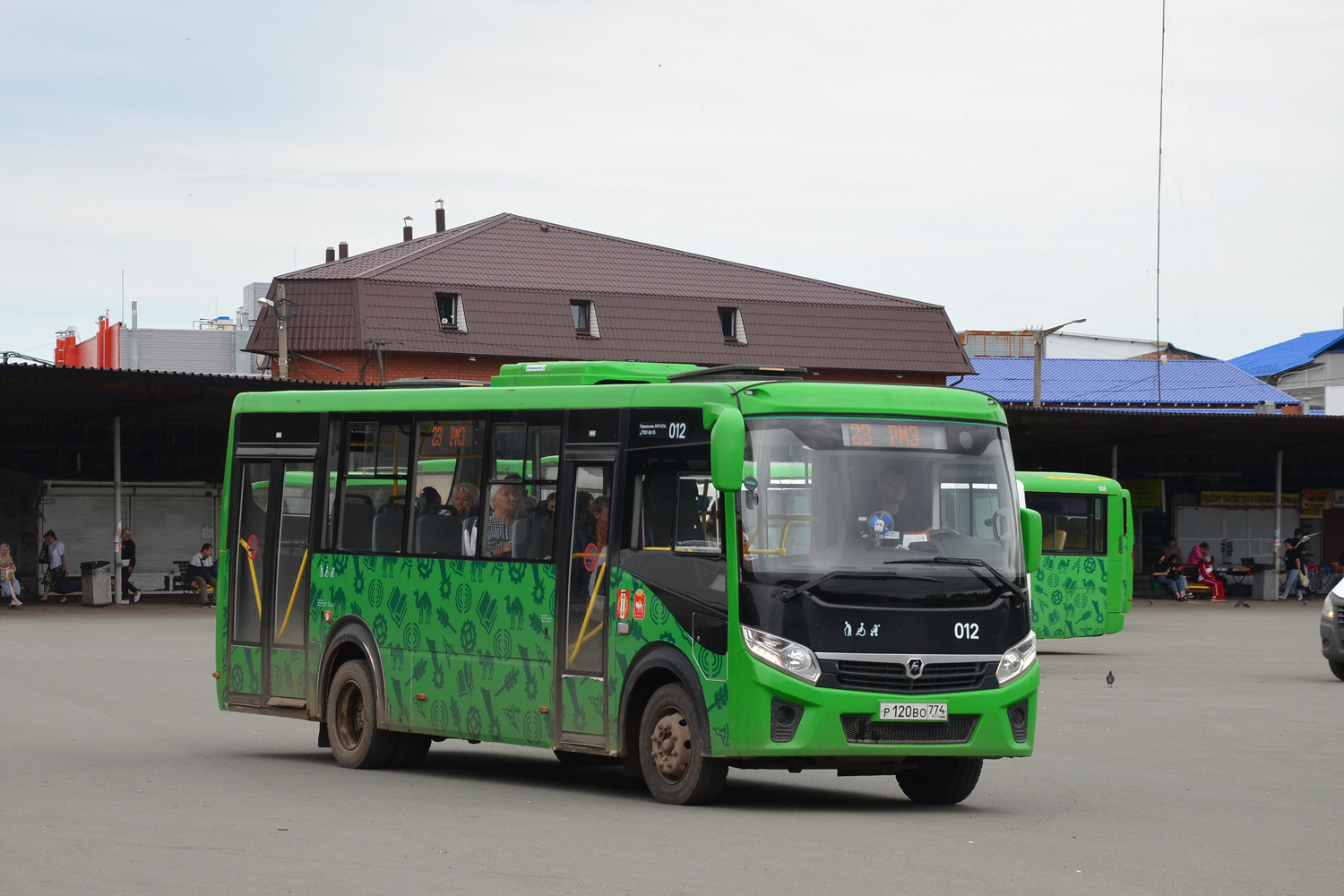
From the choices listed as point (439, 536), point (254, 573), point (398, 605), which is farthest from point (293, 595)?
point (439, 536)

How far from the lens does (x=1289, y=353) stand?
9069 cm

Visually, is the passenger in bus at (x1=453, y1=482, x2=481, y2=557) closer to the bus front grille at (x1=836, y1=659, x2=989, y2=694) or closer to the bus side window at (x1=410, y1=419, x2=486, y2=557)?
the bus side window at (x1=410, y1=419, x2=486, y2=557)

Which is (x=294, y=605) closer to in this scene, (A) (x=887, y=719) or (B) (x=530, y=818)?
(B) (x=530, y=818)

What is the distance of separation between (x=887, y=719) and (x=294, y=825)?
11.5 feet

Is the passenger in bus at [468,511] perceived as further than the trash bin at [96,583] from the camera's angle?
No

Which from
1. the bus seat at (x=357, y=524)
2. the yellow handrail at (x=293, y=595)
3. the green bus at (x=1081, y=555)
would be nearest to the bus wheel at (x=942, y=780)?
the bus seat at (x=357, y=524)

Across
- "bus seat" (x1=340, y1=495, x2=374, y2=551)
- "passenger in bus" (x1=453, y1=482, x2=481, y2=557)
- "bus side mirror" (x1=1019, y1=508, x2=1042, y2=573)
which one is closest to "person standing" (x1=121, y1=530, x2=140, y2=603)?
"bus seat" (x1=340, y1=495, x2=374, y2=551)

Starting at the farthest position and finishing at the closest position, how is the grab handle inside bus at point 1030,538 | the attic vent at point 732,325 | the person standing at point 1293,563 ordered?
the attic vent at point 732,325 < the person standing at point 1293,563 < the grab handle inside bus at point 1030,538

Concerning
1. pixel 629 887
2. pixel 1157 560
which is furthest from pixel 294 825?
pixel 1157 560

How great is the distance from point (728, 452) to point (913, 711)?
1930mm

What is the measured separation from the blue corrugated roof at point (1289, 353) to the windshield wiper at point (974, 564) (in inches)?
3080

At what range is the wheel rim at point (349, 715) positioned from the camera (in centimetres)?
1432

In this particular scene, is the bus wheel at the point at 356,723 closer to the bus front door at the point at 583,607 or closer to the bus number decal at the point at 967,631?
the bus front door at the point at 583,607

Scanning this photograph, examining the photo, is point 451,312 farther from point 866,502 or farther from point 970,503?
point 866,502
